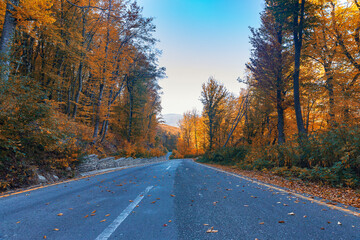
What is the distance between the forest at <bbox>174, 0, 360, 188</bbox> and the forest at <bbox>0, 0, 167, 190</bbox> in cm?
997

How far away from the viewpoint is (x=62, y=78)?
13.9 m

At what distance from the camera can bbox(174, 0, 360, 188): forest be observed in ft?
21.0

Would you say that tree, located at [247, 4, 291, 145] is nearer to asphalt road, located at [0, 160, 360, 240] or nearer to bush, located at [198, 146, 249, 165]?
bush, located at [198, 146, 249, 165]

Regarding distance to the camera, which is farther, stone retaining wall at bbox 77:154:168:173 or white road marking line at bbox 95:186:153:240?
stone retaining wall at bbox 77:154:168:173

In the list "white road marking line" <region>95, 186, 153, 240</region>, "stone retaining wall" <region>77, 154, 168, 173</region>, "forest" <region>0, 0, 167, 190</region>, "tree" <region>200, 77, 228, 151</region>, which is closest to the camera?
"white road marking line" <region>95, 186, 153, 240</region>

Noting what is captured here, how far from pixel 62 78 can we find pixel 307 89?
63.3 feet

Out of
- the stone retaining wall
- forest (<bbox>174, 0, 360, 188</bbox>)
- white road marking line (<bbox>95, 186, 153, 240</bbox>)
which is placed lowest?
the stone retaining wall

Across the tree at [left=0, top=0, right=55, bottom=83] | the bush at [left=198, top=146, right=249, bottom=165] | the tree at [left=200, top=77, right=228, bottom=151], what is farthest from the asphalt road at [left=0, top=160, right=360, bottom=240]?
the tree at [left=200, top=77, right=228, bottom=151]

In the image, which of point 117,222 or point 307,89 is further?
point 307,89

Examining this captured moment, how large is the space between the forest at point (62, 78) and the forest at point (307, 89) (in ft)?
32.7

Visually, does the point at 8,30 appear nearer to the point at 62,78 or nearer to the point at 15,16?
the point at 15,16

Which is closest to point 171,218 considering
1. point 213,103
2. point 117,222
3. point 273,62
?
point 117,222

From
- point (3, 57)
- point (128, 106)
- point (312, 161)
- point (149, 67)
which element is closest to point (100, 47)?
point (149, 67)

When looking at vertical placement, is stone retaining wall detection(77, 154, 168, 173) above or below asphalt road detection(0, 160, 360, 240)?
below
